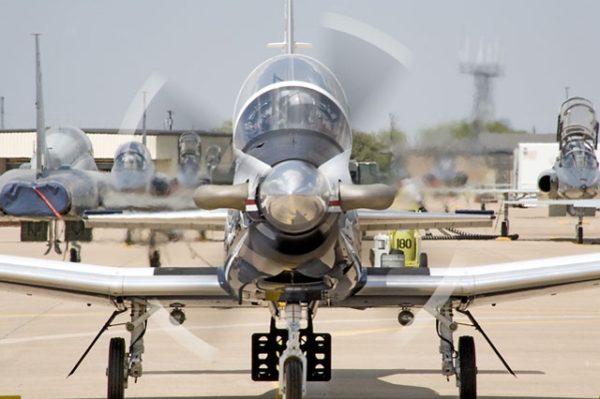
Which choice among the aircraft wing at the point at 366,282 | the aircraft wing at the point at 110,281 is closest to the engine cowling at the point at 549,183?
the aircraft wing at the point at 366,282

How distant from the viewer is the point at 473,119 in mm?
9289

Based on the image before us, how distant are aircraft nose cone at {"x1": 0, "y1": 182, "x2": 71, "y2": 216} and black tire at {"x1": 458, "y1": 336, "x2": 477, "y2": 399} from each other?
19.2 m

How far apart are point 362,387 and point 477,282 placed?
2013 mm

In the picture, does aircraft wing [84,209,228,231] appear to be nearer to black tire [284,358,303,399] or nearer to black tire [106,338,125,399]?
black tire [106,338,125,399]

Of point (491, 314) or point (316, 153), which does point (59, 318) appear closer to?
point (491, 314)

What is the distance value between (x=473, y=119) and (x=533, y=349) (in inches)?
190

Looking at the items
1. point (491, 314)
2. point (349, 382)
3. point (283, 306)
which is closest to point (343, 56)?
point (283, 306)

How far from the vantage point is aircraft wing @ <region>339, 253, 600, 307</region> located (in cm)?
889

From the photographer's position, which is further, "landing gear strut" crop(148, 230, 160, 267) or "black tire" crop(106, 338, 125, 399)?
"landing gear strut" crop(148, 230, 160, 267)

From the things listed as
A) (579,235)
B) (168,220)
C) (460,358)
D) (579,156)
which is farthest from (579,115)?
(168,220)

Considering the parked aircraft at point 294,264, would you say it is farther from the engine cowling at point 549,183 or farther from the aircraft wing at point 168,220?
the engine cowling at point 549,183

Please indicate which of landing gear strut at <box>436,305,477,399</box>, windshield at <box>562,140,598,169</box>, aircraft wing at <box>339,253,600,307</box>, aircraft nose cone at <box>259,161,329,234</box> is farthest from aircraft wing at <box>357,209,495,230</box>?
windshield at <box>562,140,598,169</box>

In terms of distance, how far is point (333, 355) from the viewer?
12.7 metres

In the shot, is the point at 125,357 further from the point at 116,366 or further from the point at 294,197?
the point at 294,197
